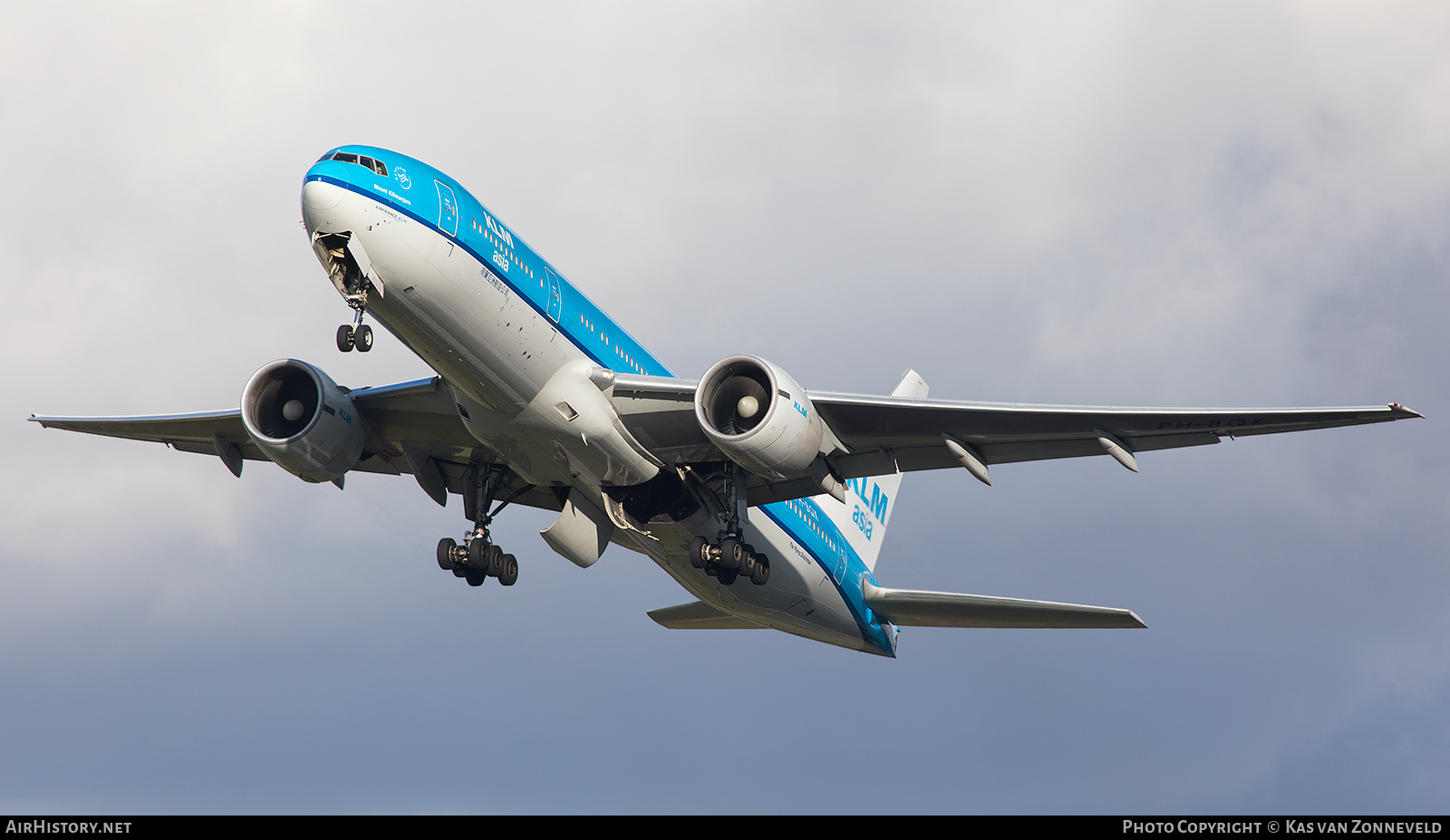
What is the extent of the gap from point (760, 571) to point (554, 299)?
22.4 ft

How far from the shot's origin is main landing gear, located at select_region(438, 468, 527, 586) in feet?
89.0

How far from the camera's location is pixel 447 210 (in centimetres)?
2205

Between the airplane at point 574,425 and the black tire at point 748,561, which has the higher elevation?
the airplane at point 574,425

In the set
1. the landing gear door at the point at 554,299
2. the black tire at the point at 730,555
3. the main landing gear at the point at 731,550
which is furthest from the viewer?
the main landing gear at the point at 731,550

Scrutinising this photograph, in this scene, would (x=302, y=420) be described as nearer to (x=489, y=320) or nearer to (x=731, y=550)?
(x=489, y=320)

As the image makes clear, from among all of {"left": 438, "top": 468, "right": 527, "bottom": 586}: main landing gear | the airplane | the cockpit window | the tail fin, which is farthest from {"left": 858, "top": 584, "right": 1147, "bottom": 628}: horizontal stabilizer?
the cockpit window

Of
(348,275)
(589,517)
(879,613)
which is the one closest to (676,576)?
(589,517)

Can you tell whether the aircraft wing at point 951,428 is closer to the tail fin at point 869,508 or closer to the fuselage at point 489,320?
the fuselage at point 489,320

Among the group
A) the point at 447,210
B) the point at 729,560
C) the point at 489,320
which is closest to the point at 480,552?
the point at 729,560

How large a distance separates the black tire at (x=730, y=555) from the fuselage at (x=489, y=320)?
1369 mm

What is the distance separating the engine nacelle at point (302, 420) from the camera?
26172 millimetres

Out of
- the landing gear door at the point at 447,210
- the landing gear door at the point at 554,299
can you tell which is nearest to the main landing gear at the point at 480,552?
the landing gear door at the point at 554,299

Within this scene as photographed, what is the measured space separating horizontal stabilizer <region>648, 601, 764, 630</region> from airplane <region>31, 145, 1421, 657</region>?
3.74m
